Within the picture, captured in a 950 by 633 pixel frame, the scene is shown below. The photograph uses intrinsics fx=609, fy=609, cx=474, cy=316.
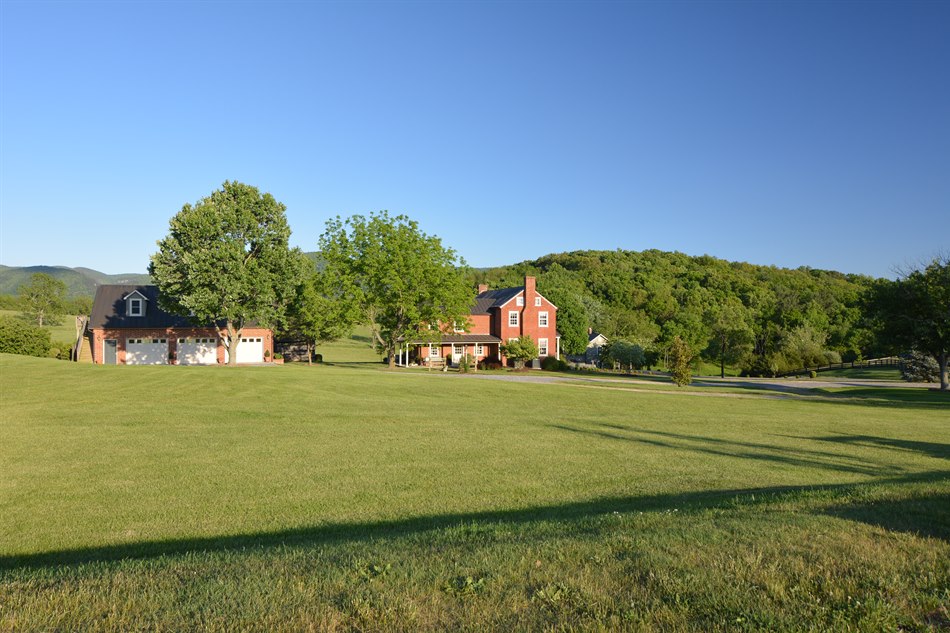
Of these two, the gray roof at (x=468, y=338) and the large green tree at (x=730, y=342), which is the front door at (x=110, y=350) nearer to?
the gray roof at (x=468, y=338)

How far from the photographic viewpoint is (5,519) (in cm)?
878

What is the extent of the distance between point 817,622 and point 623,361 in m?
65.8

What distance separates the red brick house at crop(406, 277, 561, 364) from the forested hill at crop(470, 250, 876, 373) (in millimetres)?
12682

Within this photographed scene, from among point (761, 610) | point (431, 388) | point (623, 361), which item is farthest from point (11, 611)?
point (623, 361)

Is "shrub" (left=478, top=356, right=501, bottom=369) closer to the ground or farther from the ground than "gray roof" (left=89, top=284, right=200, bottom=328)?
closer to the ground

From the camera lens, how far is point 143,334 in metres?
52.1

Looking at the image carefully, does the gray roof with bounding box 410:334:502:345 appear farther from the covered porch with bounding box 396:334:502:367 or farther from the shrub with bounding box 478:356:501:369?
the shrub with bounding box 478:356:501:369

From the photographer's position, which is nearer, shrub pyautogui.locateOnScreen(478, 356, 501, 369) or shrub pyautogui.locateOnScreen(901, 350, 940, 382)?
shrub pyautogui.locateOnScreen(901, 350, 940, 382)

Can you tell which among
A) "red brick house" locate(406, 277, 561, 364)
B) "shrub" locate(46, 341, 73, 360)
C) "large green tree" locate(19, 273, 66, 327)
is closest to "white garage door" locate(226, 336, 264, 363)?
"shrub" locate(46, 341, 73, 360)

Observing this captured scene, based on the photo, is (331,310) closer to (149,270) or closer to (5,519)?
(149,270)

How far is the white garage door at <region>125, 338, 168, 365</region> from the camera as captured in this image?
5203 cm

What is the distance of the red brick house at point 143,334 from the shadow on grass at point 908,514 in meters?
52.2

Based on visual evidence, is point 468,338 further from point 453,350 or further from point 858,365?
point 858,365

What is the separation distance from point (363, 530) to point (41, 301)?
104 meters
